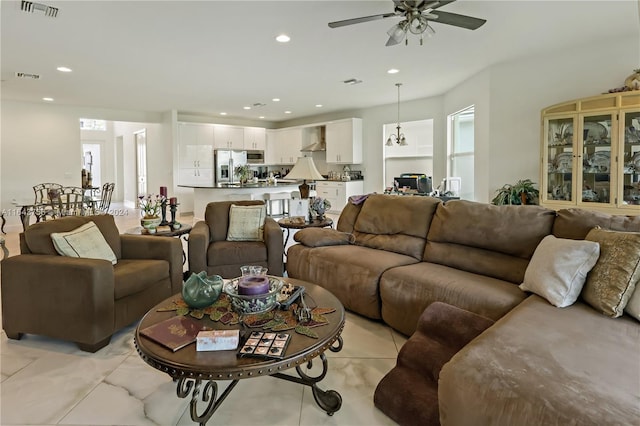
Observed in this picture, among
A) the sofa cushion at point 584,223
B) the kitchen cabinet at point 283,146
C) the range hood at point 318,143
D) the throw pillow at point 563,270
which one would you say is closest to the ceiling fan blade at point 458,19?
the sofa cushion at point 584,223

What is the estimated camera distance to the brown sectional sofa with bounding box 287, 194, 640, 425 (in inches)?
49.8

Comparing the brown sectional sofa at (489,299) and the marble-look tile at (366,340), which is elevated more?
the brown sectional sofa at (489,299)

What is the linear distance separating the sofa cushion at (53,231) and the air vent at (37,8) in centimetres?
185

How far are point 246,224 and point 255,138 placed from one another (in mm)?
6999

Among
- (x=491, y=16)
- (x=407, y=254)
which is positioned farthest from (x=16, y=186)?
(x=491, y=16)

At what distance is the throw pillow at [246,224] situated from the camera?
400 centimetres

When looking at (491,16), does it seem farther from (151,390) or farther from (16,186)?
(16,186)

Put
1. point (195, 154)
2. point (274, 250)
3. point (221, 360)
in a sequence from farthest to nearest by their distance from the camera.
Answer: point (195, 154), point (274, 250), point (221, 360)

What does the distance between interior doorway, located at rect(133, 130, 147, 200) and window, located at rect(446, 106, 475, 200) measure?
808 centimetres

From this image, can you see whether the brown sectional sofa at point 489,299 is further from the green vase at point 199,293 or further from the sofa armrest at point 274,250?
the green vase at point 199,293

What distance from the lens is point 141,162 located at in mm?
10953

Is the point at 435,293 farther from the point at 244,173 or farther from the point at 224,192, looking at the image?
the point at 244,173

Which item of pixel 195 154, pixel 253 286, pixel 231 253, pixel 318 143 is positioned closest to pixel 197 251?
pixel 231 253

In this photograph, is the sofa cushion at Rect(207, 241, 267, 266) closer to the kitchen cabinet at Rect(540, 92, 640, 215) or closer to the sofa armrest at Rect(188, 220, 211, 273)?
the sofa armrest at Rect(188, 220, 211, 273)
